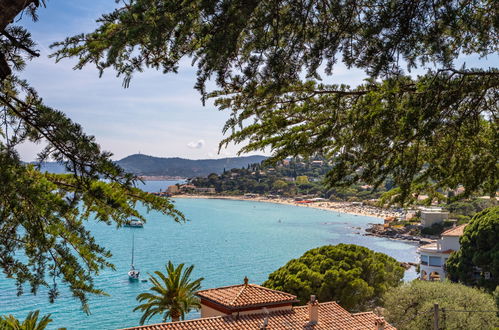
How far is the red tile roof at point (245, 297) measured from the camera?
1684cm

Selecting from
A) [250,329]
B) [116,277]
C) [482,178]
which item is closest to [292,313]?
[250,329]

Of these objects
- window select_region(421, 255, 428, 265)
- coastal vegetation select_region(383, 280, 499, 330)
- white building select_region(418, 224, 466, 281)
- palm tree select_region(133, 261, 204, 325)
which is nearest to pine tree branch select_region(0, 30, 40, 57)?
coastal vegetation select_region(383, 280, 499, 330)

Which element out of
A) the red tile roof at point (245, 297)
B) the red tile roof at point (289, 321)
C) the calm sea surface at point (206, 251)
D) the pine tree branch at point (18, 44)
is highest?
the pine tree branch at point (18, 44)

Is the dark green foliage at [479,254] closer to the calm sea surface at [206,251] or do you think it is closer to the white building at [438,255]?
the white building at [438,255]

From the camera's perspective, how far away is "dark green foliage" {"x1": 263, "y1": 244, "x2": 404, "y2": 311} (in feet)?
76.7

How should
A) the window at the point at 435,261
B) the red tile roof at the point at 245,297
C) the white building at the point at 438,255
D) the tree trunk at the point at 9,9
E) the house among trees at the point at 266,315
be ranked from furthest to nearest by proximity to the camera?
the window at the point at 435,261 → the white building at the point at 438,255 → the red tile roof at the point at 245,297 → the house among trees at the point at 266,315 → the tree trunk at the point at 9,9

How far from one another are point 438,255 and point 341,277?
1669 cm

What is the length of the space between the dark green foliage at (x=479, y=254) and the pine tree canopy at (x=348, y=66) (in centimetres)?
2502

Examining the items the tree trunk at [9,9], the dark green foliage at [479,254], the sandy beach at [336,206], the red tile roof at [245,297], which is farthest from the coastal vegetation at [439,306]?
the sandy beach at [336,206]

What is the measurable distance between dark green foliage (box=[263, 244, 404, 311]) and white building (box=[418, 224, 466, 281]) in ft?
36.7

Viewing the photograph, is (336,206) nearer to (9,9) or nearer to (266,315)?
(266,315)

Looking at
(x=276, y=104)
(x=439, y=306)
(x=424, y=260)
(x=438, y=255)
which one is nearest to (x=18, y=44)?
(x=276, y=104)

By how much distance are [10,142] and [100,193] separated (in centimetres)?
71

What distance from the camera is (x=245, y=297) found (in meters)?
17.3
